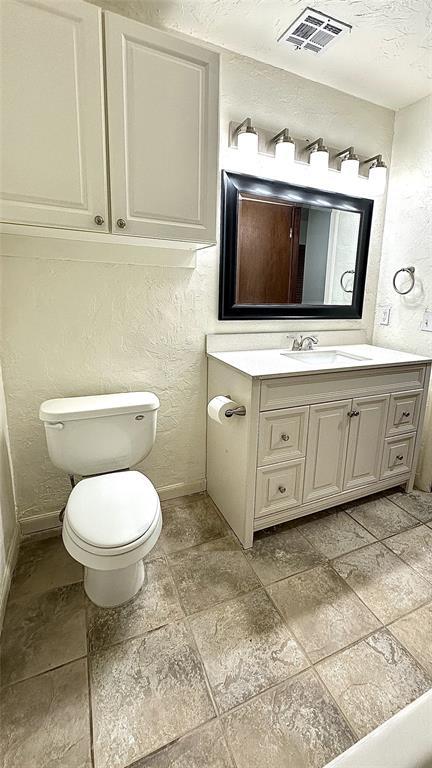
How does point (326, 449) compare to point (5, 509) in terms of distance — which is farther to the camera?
point (326, 449)

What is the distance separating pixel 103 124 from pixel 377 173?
162 cm

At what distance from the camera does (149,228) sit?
1.40m

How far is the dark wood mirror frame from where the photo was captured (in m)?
1.82

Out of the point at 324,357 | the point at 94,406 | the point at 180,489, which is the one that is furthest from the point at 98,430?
the point at 324,357

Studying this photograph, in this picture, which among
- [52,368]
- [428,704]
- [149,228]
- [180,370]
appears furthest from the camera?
[180,370]

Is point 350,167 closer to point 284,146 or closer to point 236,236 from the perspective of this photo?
point 284,146

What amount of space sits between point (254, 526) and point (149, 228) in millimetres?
1399

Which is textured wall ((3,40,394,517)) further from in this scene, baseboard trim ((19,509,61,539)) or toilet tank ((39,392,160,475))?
toilet tank ((39,392,160,475))

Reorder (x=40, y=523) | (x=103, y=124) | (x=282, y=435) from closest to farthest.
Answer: (x=103, y=124)
(x=282, y=435)
(x=40, y=523)

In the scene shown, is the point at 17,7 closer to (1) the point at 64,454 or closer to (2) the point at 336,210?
(1) the point at 64,454

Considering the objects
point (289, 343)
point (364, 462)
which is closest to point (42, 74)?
point (289, 343)

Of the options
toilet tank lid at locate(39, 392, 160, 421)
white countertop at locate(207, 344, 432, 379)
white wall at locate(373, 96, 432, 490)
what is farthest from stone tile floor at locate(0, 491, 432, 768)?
white wall at locate(373, 96, 432, 490)

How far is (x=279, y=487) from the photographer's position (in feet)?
5.58

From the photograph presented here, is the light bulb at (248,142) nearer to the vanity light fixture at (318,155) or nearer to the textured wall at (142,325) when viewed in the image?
the textured wall at (142,325)
